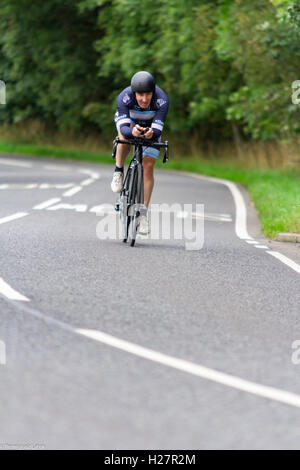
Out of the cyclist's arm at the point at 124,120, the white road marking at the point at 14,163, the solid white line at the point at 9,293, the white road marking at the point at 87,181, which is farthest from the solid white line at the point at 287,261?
the white road marking at the point at 14,163

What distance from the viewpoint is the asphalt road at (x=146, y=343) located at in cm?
445

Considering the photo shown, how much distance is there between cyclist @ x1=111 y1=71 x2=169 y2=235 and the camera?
33.4 feet

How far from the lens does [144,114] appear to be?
34.6 ft

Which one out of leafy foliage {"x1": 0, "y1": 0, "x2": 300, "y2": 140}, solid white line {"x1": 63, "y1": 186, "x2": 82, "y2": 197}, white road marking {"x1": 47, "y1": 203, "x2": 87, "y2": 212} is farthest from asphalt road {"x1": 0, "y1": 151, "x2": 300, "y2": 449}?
leafy foliage {"x1": 0, "y1": 0, "x2": 300, "y2": 140}

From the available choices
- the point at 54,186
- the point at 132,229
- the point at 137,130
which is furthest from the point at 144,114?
the point at 54,186

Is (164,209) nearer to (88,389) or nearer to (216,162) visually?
(88,389)

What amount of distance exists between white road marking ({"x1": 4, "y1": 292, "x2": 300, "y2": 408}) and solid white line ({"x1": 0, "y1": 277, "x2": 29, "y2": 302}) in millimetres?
694

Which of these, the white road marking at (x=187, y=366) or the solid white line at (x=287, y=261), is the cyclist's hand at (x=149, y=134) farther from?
the white road marking at (x=187, y=366)

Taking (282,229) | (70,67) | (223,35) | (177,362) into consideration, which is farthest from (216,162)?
(177,362)

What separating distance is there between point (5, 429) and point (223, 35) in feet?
76.9

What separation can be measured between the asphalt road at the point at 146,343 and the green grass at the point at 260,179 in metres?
1.60

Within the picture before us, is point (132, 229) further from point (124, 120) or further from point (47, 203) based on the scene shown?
point (47, 203)

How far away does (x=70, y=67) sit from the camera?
41.0 m

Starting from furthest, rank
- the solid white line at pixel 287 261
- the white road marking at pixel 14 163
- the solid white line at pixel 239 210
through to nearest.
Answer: the white road marking at pixel 14 163 < the solid white line at pixel 239 210 < the solid white line at pixel 287 261
